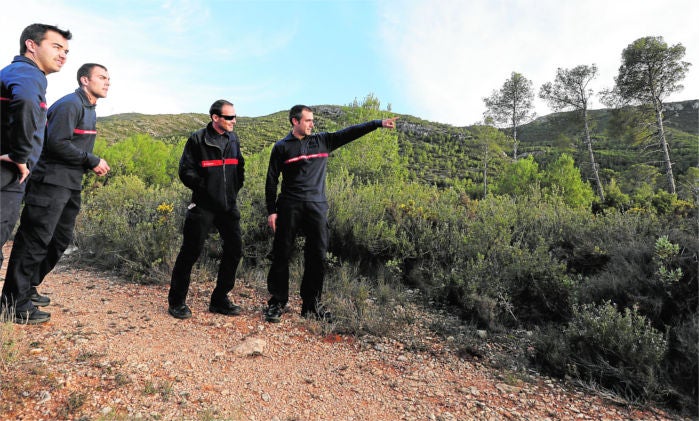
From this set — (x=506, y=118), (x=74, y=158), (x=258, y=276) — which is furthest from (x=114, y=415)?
(x=506, y=118)

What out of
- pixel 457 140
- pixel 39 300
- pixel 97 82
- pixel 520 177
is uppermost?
pixel 457 140

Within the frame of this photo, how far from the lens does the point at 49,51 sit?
103 inches

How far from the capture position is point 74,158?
3.00 m

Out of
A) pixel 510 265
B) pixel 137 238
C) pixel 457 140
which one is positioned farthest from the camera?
pixel 457 140

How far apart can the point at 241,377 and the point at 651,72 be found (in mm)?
29272

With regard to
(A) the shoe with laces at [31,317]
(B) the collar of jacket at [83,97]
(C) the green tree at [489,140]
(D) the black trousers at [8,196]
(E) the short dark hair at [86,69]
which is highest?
(C) the green tree at [489,140]

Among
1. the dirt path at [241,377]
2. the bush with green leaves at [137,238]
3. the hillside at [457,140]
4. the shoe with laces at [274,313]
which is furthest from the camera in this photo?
the hillside at [457,140]

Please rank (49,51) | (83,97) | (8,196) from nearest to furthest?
Result: (8,196) < (49,51) < (83,97)

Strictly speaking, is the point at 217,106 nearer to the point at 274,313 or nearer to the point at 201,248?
the point at 201,248

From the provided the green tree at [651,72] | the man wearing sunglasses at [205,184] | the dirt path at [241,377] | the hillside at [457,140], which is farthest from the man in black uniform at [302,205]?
the green tree at [651,72]

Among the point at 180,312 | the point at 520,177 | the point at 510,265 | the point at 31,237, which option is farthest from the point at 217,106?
the point at 520,177

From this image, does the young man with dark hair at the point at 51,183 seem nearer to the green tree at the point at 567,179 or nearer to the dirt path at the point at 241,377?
the dirt path at the point at 241,377

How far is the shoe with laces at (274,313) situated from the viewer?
3499mm

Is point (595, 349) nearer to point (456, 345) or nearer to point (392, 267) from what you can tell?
point (456, 345)
